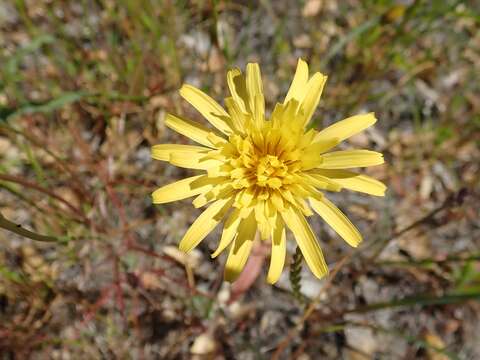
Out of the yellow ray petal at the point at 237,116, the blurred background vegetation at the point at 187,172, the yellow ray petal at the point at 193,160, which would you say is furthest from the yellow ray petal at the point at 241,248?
the blurred background vegetation at the point at 187,172

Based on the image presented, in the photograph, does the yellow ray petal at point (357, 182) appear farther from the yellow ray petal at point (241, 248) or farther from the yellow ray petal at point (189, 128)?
the yellow ray petal at point (189, 128)

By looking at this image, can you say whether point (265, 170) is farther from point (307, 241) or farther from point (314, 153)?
point (307, 241)

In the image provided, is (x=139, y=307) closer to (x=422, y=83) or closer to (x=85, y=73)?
(x=85, y=73)

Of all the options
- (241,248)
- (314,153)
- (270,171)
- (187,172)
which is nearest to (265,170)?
(270,171)

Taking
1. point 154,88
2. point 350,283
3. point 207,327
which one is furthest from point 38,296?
point 350,283

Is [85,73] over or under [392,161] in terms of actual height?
over

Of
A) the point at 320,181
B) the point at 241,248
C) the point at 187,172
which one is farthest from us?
the point at 187,172
